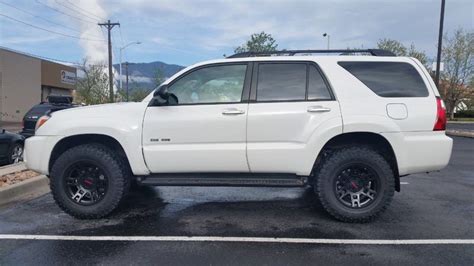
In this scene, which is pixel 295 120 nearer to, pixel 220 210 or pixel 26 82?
pixel 220 210

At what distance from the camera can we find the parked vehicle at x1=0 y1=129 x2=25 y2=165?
969 cm

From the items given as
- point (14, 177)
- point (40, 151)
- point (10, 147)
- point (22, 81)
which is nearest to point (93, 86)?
point (22, 81)

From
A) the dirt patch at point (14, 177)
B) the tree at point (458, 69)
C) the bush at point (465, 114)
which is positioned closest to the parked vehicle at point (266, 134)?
the dirt patch at point (14, 177)

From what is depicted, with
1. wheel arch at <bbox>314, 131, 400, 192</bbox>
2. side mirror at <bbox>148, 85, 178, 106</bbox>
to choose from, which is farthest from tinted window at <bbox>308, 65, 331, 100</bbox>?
side mirror at <bbox>148, 85, 178, 106</bbox>

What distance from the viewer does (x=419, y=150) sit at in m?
4.87

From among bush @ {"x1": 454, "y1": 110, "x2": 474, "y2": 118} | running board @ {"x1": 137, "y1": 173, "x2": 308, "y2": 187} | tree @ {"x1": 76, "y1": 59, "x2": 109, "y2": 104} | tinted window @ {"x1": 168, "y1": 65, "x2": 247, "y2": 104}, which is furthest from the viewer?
bush @ {"x1": 454, "y1": 110, "x2": 474, "y2": 118}

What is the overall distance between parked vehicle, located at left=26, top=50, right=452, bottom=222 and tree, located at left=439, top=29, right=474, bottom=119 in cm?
4207

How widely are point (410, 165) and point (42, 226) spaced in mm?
4376

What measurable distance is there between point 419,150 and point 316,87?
1.40 metres

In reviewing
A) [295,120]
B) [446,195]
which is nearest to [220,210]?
[295,120]

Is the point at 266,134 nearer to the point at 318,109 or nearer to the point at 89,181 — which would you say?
the point at 318,109

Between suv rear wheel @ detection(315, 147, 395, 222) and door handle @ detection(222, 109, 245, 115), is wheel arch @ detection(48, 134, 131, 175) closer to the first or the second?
door handle @ detection(222, 109, 245, 115)

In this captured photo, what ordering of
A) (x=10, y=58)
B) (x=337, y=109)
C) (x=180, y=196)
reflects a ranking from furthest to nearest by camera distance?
(x=10, y=58), (x=180, y=196), (x=337, y=109)

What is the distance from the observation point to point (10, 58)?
3356 centimetres
